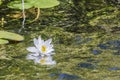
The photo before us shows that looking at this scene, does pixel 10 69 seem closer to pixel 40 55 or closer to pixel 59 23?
pixel 40 55

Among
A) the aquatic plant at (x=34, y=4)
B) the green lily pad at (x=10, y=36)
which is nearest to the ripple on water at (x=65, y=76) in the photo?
the green lily pad at (x=10, y=36)

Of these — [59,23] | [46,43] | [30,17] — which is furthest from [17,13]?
[46,43]

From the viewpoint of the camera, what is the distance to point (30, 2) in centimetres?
309

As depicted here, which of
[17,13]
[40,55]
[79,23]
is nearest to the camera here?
[40,55]

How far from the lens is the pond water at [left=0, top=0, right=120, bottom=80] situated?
1.98 m

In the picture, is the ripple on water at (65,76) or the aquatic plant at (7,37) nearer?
the ripple on water at (65,76)

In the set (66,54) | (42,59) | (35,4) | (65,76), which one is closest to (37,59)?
(42,59)

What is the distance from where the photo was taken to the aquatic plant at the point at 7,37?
239 centimetres

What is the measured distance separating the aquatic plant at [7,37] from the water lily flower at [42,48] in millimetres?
170

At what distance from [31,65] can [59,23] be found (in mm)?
723

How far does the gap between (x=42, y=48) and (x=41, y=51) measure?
0.02 m

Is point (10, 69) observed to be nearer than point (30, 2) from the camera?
Yes

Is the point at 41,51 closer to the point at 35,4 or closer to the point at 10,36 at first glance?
the point at 10,36

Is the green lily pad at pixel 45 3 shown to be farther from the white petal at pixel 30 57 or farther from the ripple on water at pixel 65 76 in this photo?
the ripple on water at pixel 65 76
